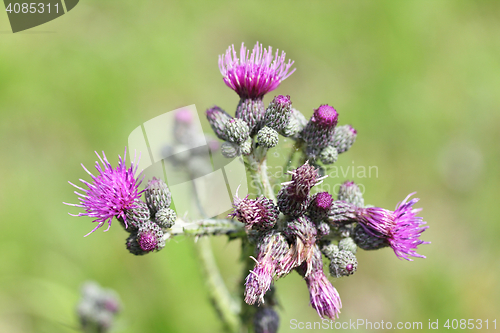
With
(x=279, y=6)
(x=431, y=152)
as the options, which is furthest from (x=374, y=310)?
(x=279, y=6)

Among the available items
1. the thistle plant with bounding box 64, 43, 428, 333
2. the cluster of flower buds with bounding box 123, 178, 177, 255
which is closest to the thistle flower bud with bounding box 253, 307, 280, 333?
the thistle plant with bounding box 64, 43, 428, 333

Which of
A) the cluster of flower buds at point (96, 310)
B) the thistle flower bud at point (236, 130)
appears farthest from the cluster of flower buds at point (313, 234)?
the cluster of flower buds at point (96, 310)

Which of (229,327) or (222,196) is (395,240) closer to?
(222,196)

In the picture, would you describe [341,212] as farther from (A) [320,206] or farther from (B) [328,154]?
(B) [328,154]

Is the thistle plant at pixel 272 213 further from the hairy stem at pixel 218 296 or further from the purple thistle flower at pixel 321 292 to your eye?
the hairy stem at pixel 218 296

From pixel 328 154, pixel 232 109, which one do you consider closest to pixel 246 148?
pixel 328 154

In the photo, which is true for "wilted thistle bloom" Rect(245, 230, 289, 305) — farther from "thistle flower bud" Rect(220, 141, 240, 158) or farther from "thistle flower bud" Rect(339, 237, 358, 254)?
"thistle flower bud" Rect(220, 141, 240, 158)

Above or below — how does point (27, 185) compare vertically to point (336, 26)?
below
